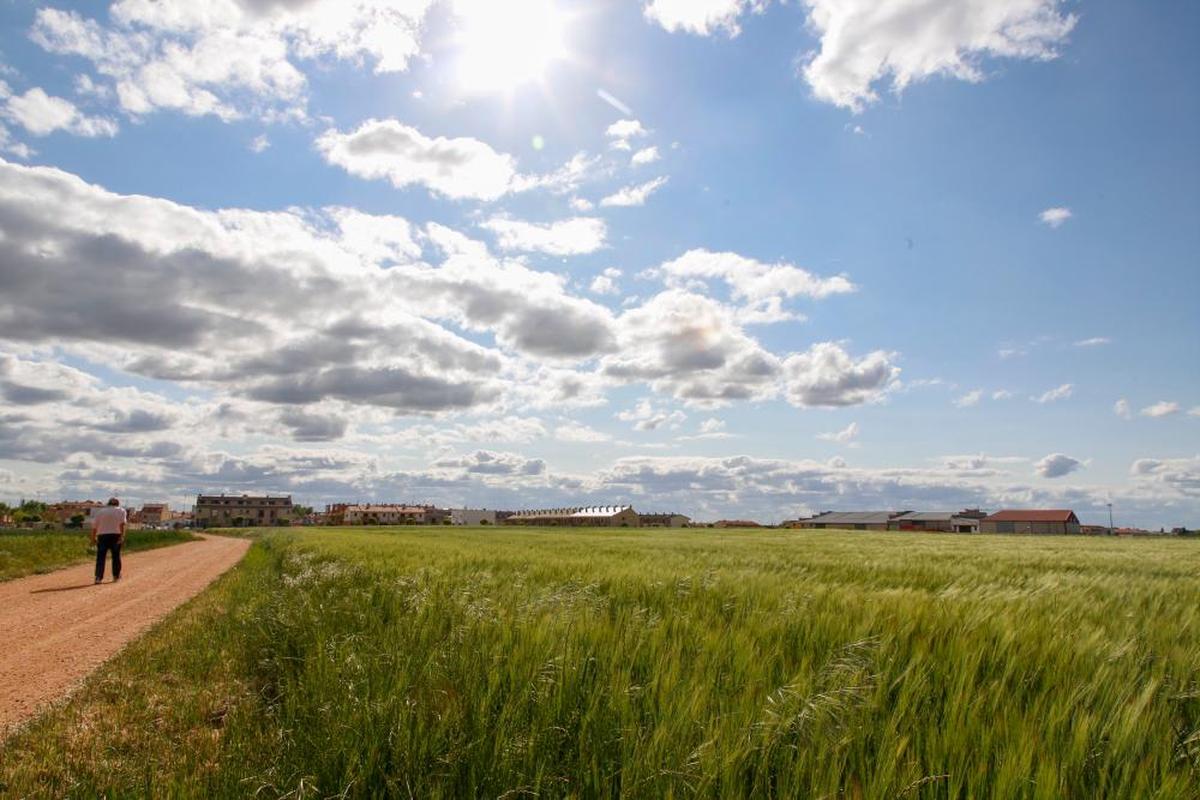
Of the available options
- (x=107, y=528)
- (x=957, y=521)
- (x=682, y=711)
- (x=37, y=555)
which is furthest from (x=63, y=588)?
(x=957, y=521)

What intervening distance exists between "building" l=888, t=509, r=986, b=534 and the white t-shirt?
145 meters

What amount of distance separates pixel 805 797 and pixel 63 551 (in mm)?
33133

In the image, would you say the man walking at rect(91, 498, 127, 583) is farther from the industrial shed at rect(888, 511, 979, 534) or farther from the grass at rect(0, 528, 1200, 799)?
the industrial shed at rect(888, 511, 979, 534)

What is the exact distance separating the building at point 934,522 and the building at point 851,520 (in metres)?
2.29

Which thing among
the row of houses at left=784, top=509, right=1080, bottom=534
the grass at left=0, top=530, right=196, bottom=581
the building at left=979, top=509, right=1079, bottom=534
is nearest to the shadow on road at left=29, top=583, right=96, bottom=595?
the grass at left=0, top=530, right=196, bottom=581

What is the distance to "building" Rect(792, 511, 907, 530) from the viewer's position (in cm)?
15062

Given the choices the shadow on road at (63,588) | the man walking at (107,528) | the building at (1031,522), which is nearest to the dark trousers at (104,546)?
the man walking at (107,528)

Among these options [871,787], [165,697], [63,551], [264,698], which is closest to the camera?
[871,787]

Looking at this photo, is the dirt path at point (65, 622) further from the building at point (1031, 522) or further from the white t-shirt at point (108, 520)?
the building at point (1031, 522)

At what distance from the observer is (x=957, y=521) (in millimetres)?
146250

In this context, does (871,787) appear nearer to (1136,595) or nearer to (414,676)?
(414,676)

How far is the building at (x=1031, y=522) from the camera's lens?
126 m

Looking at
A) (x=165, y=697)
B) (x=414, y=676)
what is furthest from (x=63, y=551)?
(x=414, y=676)

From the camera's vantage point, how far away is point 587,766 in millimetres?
2721
